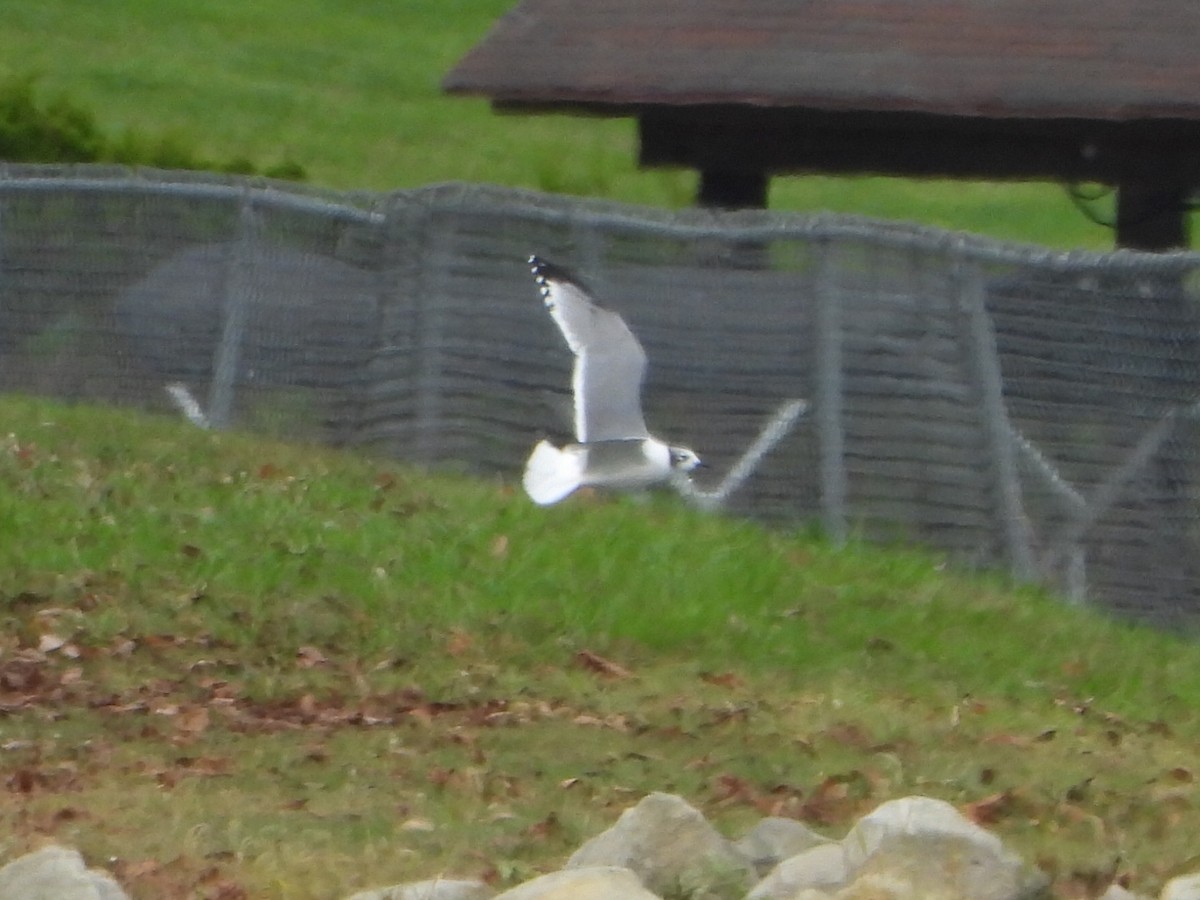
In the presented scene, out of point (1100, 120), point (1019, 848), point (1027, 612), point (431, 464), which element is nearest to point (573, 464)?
point (431, 464)

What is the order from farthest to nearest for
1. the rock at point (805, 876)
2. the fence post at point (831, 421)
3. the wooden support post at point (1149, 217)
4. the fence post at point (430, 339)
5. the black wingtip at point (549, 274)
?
the wooden support post at point (1149, 217), the fence post at point (430, 339), the black wingtip at point (549, 274), the fence post at point (831, 421), the rock at point (805, 876)

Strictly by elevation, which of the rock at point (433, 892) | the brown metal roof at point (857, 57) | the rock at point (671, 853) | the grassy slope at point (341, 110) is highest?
the grassy slope at point (341, 110)

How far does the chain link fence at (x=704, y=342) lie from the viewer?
11219mm

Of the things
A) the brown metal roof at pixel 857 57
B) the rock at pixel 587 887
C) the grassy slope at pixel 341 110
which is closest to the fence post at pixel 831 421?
the brown metal roof at pixel 857 57

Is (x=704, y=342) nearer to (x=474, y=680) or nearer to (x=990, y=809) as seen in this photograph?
(x=474, y=680)

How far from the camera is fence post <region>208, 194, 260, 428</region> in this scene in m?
12.6

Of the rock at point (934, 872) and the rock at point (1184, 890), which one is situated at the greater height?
the rock at point (934, 872)

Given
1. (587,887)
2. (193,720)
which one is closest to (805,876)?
(587,887)

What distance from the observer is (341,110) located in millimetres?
35062

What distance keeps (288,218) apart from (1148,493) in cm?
436

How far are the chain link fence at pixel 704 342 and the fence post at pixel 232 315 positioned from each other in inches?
0.5

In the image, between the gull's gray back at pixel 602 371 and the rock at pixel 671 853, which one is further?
the gull's gray back at pixel 602 371

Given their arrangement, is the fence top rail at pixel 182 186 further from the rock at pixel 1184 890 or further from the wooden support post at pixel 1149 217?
the rock at pixel 1184 890

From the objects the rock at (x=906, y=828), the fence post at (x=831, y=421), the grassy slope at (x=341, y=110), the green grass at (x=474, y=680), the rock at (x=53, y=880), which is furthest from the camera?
the grassy slope at (x=341, y=110)
